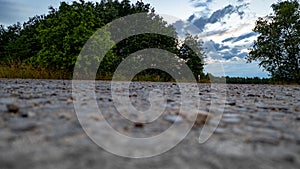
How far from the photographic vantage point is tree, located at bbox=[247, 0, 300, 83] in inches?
1192

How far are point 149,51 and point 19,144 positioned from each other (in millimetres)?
33862

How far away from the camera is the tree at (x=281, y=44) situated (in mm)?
30266

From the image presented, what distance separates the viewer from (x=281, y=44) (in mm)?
30656

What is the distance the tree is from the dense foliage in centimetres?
1149

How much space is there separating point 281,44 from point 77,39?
988 inches

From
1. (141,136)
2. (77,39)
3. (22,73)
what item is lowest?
(141,136)

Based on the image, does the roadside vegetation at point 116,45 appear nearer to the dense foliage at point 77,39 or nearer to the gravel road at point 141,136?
the dense foliage at point 77,39

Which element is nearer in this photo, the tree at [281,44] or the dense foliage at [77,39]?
the dense foliage at [77,39]

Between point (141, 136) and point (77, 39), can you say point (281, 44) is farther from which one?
point (141, 136)

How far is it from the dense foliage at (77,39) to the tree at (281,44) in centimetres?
1149

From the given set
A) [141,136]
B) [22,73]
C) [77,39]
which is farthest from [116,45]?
[141,136]

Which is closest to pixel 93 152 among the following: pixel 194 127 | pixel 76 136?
pixel 76 136

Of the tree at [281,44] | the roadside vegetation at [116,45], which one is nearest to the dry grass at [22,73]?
the roadside vegetation at [116,45]

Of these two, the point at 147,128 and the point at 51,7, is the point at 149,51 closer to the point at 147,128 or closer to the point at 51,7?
the point at 51,7
